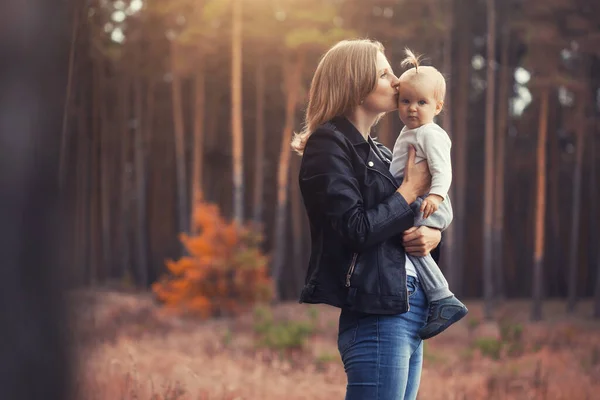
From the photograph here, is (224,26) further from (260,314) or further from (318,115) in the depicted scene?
(318,115)

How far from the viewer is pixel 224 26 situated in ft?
76.9

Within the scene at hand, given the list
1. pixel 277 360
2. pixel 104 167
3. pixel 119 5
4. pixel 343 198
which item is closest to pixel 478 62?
pixel 119 5

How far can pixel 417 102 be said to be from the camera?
283 cm

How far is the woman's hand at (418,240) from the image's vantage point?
2.75m

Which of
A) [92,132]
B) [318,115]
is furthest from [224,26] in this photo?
[318,115]

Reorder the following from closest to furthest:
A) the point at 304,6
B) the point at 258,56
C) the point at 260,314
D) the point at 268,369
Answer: the point at 268,369, the point at 260,314, the point at 304,6, the point at 258,56

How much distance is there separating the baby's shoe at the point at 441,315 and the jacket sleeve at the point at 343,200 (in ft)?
1.07

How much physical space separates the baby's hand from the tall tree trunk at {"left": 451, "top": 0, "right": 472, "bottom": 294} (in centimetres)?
2221

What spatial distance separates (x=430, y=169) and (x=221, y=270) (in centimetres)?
1553

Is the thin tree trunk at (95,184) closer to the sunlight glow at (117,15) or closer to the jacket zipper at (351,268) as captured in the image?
the sunlight glow at (117,15)

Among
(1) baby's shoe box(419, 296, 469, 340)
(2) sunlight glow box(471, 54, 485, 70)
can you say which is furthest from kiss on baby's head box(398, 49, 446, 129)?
(2) sunlight glow box(471, 54, 485, 70)

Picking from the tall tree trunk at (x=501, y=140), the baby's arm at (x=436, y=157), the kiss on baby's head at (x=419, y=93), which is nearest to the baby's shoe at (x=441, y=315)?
the baby's arm at (x=436, y=157)

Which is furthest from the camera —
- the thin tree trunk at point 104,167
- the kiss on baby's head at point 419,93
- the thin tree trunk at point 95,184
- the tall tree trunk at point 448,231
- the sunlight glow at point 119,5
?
the thin tree trunk at point 104,167

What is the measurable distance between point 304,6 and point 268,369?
14.9 metres
